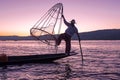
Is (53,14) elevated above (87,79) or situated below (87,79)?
above

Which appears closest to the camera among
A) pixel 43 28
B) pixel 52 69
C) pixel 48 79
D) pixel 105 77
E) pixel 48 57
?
pixel 48 79

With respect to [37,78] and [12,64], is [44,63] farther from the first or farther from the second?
[37,78]

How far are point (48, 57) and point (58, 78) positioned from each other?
→ 25.9 feet

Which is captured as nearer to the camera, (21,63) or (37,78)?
(37,78)

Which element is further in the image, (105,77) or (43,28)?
(43,28)

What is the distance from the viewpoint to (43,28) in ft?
83.0

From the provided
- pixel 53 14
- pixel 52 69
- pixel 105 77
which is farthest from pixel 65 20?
pixel 105 77

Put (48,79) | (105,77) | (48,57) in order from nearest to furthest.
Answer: (48,79)
(105,77)
(48,57)

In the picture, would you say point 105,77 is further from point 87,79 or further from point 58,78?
point 58,78

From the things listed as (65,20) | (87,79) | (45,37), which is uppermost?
(65,20)

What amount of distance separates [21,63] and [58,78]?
22.6ft

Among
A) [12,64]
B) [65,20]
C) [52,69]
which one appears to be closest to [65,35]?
[65,20]

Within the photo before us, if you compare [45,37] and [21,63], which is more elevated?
[45,37]

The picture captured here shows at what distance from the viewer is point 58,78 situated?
2197 cm
